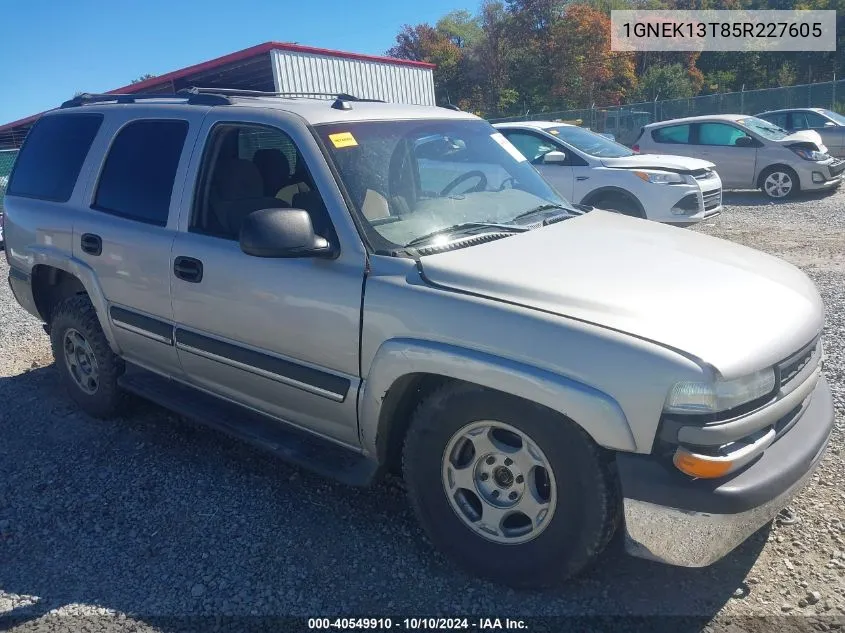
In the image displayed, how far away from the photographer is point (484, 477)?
2.79 metres

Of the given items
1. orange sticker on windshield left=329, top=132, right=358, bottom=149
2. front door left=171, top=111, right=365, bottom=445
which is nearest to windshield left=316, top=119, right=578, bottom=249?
orange sticker on windshield left=329, top=132, right=358, bottom=149

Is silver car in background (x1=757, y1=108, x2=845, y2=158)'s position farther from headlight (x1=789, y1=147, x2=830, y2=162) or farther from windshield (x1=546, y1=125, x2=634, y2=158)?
windshield (x1=546, y1=125, x2=634, y2=158)

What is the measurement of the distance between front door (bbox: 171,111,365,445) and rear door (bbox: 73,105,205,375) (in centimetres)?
14

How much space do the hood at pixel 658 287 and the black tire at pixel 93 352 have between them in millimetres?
2528

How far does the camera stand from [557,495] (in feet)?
8.38

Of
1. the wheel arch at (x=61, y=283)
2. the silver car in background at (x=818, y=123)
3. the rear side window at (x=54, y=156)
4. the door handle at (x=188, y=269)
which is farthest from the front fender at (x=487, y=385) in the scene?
the silver car in background at (x=818, y=123)

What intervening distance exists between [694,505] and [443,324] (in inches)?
42.5

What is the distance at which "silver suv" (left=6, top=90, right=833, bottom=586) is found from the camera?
2367 millimetres

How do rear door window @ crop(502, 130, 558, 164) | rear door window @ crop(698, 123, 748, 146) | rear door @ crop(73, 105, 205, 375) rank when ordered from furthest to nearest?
rear door window @ crop(698, 123, 748, 146), rear door window @ crop(502, 130, 558, 164), rear door @ crop(73, 105, 205, 375)

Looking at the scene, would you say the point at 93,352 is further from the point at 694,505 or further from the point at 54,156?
the point at 694,505

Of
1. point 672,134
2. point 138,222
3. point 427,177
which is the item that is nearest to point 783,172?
point 672,134

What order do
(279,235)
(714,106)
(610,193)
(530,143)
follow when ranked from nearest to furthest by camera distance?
(279,235), (610,193), (530,143), (714,106)

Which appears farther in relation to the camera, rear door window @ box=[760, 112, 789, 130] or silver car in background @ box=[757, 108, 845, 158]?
rear door window @ box=[760, 112, 789, 130]

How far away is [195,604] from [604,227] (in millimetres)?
2562
